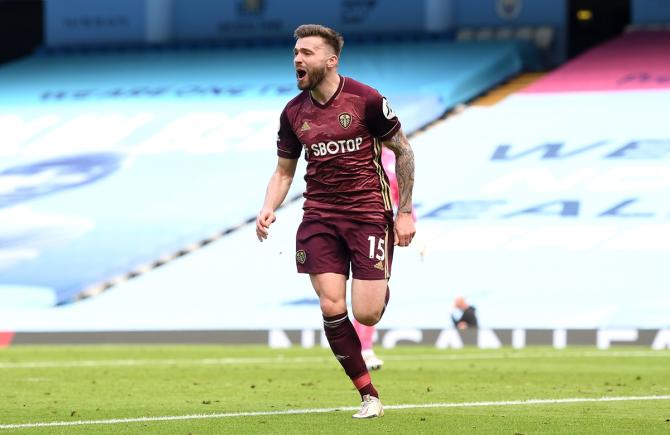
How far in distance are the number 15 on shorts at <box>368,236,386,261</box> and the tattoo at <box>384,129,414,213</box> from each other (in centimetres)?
23

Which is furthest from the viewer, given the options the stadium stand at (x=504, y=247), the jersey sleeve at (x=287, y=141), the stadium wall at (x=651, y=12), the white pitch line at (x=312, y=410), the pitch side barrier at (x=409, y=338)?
the stadium wall at (x=651, y=12)

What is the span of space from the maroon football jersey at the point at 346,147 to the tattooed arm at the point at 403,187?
0.30 ft

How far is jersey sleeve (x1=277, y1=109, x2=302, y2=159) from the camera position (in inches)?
360

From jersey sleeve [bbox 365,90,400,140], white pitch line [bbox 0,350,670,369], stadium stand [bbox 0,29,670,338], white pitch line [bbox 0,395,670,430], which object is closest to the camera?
white pitch line [bbox 0,395,670,430]

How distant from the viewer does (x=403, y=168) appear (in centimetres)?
891

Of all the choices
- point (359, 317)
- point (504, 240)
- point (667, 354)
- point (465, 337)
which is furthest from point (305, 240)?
point (504, 240)

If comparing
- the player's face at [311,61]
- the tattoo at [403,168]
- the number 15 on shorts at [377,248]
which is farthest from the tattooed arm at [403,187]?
the player's face at [311,61]

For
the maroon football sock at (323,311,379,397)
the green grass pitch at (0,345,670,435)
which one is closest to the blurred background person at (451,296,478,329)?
the green grass pitch at (0,345,670,435)

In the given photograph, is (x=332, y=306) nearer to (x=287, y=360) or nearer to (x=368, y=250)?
(x=368, y=250)

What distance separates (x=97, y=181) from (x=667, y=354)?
15.4m

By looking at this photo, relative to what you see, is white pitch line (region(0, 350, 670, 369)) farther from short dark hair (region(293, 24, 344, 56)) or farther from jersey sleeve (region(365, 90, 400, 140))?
short dark hair (region(293, 24, 344, 56))

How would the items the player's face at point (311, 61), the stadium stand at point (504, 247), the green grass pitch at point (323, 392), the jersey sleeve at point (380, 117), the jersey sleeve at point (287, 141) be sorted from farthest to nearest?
1. the stadium stand at point (504, 247)
2. the jersey sleeve at point (287, 141)
3. the jersey sleeve at point (380, 117)
4. the player's face at point (311, 61)
5. the green grass pitch at point (323, 392)

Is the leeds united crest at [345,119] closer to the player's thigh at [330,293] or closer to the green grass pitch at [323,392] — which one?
the player's thigh at [330,293]

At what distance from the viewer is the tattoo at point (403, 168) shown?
8.88 m
